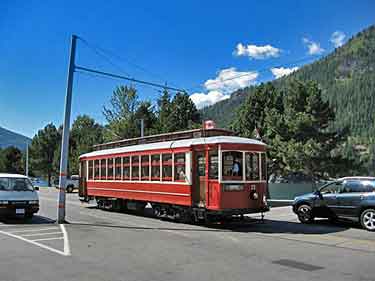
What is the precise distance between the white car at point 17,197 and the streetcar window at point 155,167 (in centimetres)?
446

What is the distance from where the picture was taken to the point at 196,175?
14.7 metres

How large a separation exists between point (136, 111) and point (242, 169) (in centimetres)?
3102

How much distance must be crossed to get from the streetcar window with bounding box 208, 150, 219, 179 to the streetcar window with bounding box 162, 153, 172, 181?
2.23 m

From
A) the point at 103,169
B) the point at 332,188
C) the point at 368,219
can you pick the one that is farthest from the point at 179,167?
the point at 103,169

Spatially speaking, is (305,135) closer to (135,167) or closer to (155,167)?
(135,167)

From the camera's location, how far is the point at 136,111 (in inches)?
1736

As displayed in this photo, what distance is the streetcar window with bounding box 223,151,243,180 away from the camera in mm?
13852

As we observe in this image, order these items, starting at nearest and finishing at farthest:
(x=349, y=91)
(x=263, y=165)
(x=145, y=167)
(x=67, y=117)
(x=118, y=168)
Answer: (x=263, y=165) → (x=67, y=117) → (x=145, y=167) → (x=118, y=168) → (x=349, y=91)

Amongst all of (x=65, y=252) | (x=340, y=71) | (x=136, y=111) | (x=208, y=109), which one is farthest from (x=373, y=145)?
(x=65, y=252)

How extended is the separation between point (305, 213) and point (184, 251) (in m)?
7.43

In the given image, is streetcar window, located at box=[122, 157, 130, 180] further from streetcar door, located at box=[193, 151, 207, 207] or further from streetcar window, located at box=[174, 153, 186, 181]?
streetcar door, located at box=[193, 151, 207, 207]

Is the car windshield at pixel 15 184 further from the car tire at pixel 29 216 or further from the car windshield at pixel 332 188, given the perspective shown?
the car windshield at pixel 332 188

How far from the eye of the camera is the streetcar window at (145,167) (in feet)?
56.7

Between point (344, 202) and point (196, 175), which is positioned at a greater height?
point (196, 175)
